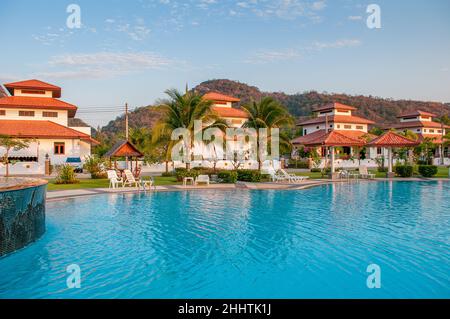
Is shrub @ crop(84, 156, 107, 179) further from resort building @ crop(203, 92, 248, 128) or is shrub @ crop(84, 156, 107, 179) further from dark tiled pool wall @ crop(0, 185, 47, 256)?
resort building @ crop(203, 92, 248, 128)

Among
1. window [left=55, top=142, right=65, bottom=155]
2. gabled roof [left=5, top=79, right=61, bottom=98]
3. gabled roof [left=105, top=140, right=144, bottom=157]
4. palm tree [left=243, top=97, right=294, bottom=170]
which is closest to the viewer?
gabled roof [left=105, top=140, right=144, bottom=157]

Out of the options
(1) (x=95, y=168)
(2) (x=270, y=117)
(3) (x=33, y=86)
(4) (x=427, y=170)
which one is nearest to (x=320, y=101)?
(4) (x=427, y=170)

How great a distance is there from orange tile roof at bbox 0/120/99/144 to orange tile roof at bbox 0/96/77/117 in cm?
146

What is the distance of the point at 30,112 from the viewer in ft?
107

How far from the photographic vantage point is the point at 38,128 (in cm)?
3077

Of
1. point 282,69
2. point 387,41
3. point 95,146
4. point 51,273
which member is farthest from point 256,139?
point 95,146

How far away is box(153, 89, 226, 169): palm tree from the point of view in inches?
877

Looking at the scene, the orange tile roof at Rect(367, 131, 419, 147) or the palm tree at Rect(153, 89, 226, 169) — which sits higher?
the palm tree at Rect(153, 89, 226, 169)

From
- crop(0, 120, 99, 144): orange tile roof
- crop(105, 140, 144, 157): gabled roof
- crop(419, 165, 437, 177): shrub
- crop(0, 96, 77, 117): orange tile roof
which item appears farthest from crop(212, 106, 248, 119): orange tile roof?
crop(105, 140, 144, 157): gabled roof

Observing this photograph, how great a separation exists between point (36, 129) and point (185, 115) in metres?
16.3

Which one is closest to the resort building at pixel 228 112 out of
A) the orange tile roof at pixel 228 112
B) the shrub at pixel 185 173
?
the orange tile roof at pixel 228 112

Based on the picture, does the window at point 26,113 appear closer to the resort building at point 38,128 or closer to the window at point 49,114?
Answer: the resort building at point 38,128

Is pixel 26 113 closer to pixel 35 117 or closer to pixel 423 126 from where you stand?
pixel 35 117

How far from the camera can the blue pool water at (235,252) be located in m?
5.05
